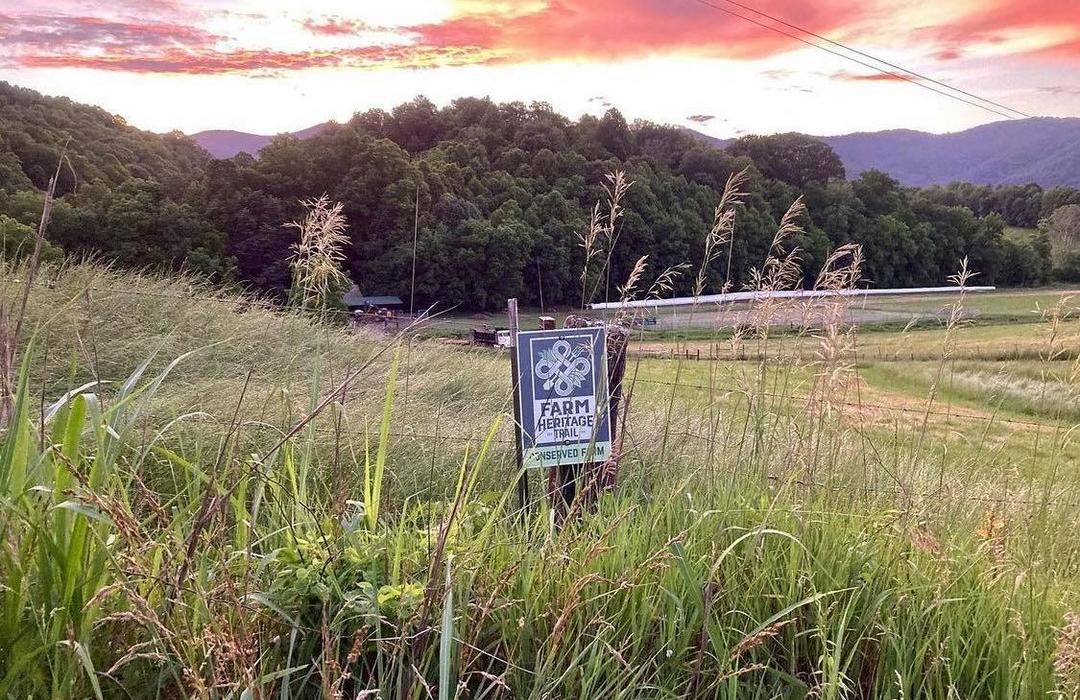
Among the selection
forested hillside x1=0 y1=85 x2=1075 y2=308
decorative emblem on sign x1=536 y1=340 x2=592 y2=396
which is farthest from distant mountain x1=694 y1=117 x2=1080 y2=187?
decorative emblem on sign x1=536 y1=340 x2=592 y2=396

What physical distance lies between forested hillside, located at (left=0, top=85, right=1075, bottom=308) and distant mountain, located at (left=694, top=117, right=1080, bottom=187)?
92665mm

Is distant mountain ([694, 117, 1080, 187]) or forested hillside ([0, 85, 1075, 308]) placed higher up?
distant mountain ([694, 117, 1080, 187])

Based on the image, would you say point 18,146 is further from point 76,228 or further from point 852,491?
point 852,491

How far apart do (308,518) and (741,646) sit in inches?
50.6

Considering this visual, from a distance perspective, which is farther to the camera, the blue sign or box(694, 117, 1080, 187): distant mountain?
box(694, 117, 1080, 187): distant mountain

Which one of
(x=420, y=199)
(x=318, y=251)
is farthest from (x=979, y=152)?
(x=318, y=251)

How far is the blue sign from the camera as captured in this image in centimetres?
327

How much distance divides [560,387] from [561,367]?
0.30ft

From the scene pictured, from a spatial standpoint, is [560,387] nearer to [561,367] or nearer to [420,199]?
[561,367]

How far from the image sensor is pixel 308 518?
2117mm

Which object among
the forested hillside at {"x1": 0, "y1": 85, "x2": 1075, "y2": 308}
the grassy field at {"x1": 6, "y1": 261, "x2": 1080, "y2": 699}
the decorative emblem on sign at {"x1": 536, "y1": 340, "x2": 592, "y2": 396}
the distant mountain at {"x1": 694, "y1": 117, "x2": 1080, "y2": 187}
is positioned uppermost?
the distant mountain at {"x1": 694, "y1": 117, "x2": 1080, "y2": 187}

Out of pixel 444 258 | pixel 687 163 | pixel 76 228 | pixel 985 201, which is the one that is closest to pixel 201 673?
pixel 76 228

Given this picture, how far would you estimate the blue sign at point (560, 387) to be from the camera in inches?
129

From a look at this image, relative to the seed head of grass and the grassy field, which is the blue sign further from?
the seed head of grass
